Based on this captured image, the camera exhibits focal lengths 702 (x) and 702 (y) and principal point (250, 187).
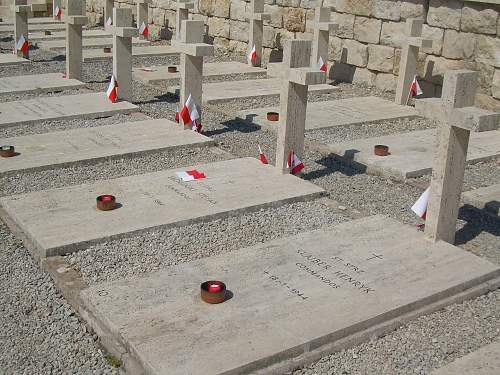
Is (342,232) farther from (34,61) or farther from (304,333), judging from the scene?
(34,61)

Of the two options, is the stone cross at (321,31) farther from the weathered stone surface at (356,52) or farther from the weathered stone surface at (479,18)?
the weathered stone surface at (479,18)

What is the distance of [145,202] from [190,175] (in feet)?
2.18

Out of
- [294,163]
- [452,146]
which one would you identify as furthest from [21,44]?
[452,146]

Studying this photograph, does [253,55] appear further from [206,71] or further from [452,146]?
[452,146]

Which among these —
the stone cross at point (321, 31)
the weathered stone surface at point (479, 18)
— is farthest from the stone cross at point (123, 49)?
the weathered stone surface at point (479, 18)

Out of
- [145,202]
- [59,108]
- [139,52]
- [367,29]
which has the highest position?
[367,29]

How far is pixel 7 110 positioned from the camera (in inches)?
309

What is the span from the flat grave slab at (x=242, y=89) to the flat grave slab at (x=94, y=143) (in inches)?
63.9

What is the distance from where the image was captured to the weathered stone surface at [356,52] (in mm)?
9992

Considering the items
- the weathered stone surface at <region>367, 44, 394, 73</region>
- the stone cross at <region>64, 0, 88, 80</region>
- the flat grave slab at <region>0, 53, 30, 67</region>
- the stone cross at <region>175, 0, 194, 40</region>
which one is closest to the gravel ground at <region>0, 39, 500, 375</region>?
the weathered stone surface at <region>367, 44, 394, 73</region>

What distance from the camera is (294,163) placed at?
19.7ft

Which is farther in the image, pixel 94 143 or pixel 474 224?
pixel 94 143

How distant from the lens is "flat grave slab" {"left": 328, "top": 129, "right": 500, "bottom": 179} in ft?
20.7

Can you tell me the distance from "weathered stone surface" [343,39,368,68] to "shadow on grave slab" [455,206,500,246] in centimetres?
481
